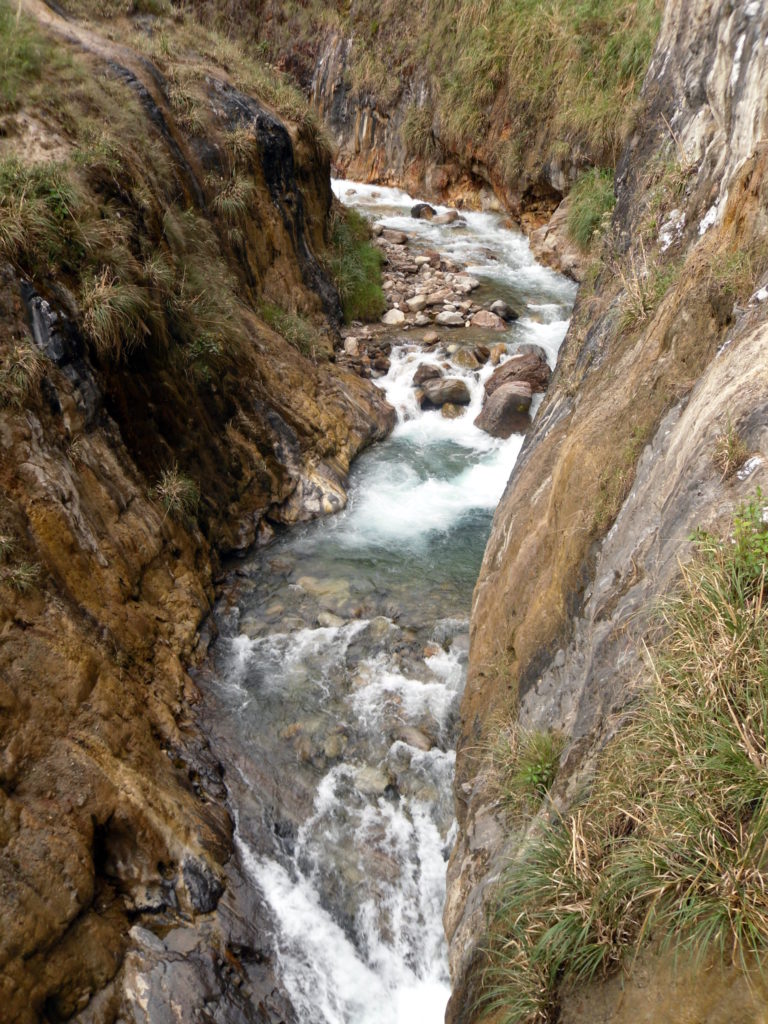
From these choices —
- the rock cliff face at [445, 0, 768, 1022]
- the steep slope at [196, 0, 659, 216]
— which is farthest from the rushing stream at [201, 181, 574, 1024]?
the steep slope at [196, 0, 659, 216]

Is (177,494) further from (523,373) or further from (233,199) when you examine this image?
(523,373)

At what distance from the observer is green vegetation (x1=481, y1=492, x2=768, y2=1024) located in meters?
1.75

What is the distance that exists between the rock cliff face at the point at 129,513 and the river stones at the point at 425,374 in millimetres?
1146

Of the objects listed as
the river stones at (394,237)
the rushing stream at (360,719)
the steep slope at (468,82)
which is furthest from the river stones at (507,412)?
the river stones at (394,237)

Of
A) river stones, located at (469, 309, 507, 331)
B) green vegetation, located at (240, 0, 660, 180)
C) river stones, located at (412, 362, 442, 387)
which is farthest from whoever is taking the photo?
green vegetation, located at (240, 0, 660, 180)

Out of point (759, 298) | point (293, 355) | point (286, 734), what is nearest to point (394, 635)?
point (286, 734)

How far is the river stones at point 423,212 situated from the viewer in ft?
54.9

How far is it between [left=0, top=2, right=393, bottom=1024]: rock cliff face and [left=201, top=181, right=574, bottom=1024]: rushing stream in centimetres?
29

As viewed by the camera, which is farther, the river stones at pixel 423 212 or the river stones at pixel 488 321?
the river stones at pixel 423 212

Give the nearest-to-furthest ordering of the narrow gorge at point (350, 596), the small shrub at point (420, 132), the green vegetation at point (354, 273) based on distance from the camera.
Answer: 1. the narrow gorge at point (350, 596)
2. the green vegetation at point (354, 273)
3. the small shrub at point (420, 132)

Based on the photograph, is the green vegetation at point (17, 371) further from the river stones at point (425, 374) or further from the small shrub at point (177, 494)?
the river stones at point (425, 374)

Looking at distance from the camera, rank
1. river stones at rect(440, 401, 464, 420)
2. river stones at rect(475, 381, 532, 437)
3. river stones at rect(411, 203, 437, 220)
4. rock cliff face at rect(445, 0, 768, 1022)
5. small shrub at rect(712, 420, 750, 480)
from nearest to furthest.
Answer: small shrub at rect(712, 420, 750, 480), rock cliff face at rect(445, 0, 768, 1022), river stones at rect(475, 381, 532, 437), river stones at rect(440, 401, 464, 420), river stones at rect(411, 203, 437, 220)

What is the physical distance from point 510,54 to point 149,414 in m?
14.6

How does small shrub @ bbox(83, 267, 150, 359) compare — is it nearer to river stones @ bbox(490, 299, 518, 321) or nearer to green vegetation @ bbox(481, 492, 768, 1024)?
green vegetation @ bbox(481, 492, 768, 1024)
